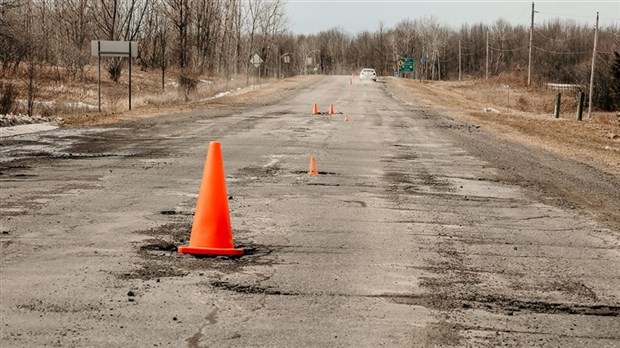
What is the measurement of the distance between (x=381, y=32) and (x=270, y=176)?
561 ft

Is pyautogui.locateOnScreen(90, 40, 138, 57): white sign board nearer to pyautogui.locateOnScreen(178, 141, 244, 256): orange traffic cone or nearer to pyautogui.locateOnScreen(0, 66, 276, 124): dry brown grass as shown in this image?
pyautogui.locateOnScreen(0, 66, 276, 124): dry brown grass

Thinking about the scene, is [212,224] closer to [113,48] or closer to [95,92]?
[113,48]

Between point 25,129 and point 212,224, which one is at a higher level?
point 212,224

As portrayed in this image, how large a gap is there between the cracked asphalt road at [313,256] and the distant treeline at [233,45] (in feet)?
70.8

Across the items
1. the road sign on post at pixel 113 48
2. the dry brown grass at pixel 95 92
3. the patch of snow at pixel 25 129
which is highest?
the road sign on post at pixel 113 48

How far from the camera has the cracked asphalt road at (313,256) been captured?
518 cm

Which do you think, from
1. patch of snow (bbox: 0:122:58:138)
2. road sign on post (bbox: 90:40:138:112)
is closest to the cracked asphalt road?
patch of snow (bbox: 0:122:58:138)

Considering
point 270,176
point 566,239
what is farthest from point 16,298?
point 270,176

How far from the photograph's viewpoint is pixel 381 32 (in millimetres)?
180875

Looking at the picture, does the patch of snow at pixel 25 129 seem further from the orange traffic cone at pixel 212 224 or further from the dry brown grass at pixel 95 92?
the orange traffic cone at pixel 212 224

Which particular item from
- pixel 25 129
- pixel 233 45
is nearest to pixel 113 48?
pixel 25 129

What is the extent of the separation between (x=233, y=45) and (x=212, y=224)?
93.0 meters

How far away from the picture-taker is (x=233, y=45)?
9862cm

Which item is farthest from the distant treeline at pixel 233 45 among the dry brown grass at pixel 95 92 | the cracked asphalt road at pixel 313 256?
the cracked asphalt road at pixel 313 256
